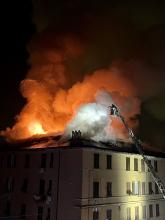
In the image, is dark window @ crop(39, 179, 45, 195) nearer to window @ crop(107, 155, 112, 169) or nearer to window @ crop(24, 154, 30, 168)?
window @ crop(24, 154, 30, 168)

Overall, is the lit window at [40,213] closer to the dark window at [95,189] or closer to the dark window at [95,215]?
the dark window at [95,215]

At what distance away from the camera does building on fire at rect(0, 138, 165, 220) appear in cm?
3219

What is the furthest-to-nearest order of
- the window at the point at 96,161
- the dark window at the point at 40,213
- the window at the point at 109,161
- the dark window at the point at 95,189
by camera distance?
1. the window at the point at 109,161
2. the dark window at the point at 40,213
3. the window at the point at 96,161
4. the dark window at the point at 95,189

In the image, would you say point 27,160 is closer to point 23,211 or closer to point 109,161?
point 23,211

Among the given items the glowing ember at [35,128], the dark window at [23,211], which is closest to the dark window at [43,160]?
the dark window at [23,211]

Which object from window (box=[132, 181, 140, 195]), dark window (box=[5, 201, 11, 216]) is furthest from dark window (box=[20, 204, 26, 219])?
window (box=[132, 181, 140, 195])

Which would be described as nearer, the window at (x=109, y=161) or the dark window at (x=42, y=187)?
the dark window at (x=42, y=187)

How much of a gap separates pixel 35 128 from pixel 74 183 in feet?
68.1

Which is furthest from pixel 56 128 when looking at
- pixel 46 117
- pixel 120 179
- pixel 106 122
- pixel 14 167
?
pixel 120 179

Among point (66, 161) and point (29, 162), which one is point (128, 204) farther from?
point (29, 162)

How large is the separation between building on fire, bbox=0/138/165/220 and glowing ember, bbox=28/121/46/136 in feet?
34.5

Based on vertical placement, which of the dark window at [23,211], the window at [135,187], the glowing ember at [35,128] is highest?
the glowing ember at [35,128]

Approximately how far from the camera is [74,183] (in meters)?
32.2

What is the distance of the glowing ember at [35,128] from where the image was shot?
50.8m
